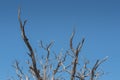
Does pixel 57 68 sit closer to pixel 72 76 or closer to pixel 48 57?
pixel 48 57

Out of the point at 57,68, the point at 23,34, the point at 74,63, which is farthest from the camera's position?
the point at 57,68

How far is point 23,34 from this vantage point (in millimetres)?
2867

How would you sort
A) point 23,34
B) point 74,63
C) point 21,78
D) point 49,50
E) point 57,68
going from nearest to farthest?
point 23,34
point 74,63
point 57,68
point 49,50
point 21,78

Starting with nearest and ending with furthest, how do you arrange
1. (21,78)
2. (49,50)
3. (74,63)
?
(74,63) → (49,50) → (21,78)

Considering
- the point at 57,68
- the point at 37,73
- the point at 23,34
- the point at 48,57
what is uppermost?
the point at 48,57

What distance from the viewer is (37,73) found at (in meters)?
2.99

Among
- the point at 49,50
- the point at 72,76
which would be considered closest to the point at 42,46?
the point at 49,50

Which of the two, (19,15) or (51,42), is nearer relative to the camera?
(19,15)

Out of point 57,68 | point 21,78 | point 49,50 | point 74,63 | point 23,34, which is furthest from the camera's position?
point 21,78

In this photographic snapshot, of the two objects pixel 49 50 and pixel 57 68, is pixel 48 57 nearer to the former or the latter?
pixel 49 50

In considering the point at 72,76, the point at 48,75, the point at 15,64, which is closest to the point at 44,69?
the point at 48,75

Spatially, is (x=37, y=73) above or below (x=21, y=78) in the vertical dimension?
below

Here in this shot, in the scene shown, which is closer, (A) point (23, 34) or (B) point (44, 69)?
(A) point (23, 34)

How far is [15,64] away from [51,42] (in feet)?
8.70
